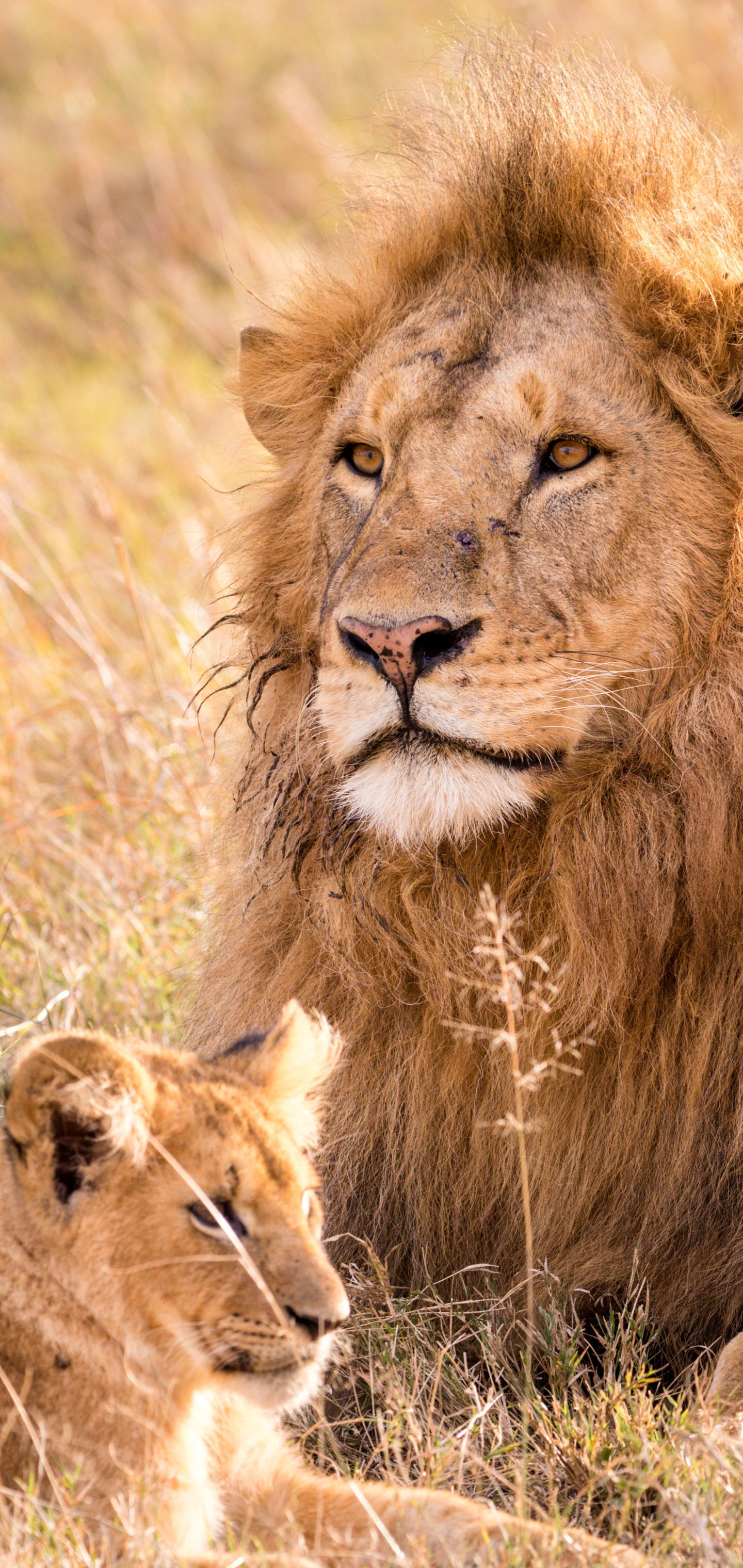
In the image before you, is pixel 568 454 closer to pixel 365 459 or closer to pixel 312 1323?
pixel 365 459

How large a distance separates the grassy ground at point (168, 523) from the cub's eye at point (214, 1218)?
36 centimetres

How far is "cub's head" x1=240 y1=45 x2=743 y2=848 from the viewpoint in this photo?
2.69 m

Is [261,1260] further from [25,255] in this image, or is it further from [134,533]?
[25,255]

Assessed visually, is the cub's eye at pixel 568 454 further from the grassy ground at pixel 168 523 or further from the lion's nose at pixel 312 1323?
the lion's nose at pixel 312 1323

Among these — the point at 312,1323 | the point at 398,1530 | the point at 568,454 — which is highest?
the point at 568,454

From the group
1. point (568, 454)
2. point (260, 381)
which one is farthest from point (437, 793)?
point (260, 381)

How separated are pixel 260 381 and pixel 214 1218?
193 cm

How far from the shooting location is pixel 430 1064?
9.95 feet

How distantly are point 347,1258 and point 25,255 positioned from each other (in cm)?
905

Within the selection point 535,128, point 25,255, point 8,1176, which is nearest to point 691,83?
point 25,255

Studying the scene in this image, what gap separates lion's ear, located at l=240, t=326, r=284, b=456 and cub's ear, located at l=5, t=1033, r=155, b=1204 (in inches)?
67.2

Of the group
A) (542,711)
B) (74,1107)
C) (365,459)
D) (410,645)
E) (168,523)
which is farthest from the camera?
(168,523)

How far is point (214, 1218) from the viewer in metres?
2.08

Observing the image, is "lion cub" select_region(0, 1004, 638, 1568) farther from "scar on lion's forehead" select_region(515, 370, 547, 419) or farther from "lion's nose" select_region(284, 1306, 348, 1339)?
"scar on lion's forehead" select_region(515, 370, 547, 419)
